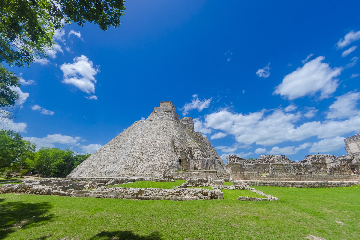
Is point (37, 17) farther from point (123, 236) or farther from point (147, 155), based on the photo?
point (147, 155)

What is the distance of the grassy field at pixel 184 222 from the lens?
171 inches

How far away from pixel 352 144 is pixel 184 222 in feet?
163

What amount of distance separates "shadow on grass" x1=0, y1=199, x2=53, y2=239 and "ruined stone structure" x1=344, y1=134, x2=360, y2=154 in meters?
51.4

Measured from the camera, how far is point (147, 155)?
89.6ft

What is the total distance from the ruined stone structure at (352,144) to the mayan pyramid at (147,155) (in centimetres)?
3063

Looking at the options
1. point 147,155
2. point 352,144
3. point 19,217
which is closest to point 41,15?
point 19,217

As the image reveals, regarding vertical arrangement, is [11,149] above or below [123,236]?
above

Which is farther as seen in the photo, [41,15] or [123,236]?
[41,15]

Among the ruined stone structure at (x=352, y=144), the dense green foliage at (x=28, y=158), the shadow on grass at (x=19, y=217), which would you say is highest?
the ruined stone structure at (x=352, y=144)

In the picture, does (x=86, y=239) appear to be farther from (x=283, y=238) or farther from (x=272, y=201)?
(x=272, y=201)

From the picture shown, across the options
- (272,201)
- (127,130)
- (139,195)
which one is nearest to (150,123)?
(127,130)

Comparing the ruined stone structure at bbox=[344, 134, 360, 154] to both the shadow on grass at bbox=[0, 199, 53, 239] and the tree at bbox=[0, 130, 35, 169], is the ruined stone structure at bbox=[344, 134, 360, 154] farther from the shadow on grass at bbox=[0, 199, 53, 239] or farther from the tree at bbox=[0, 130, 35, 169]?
the tree at bbox=[0, 130, 35, 169]

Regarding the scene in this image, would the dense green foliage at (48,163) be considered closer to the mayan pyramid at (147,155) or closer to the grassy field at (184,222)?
the mayan pyramid at (147,155)

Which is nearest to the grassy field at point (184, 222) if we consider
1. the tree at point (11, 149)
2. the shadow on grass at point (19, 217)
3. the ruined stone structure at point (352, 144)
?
the shadow on grass at point (19, 217)
